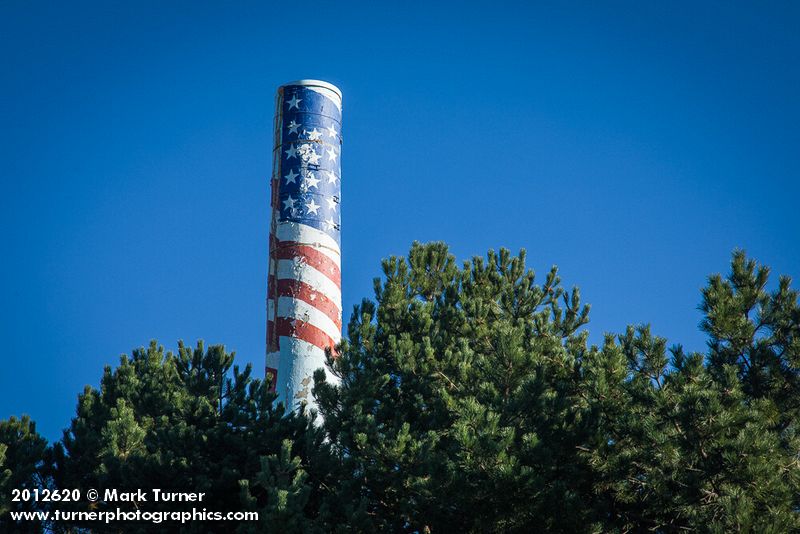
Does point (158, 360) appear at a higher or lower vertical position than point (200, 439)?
higher

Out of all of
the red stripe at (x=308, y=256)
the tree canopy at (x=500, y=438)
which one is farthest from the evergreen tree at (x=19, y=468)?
the red stripe at (x=308, y=256)

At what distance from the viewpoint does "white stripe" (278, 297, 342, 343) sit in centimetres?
1714

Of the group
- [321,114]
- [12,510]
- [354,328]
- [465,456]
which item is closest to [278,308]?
[354,328]

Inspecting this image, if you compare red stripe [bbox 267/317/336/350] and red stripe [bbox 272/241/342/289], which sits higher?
red stripe [bbox 272/241/342/289]

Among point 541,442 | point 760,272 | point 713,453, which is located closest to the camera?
point 713,453

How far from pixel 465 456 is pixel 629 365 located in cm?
250

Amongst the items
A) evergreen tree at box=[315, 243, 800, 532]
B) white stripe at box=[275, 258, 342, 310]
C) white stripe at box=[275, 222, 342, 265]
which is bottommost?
evergreen tree at box=[315, 243, 800, 532]

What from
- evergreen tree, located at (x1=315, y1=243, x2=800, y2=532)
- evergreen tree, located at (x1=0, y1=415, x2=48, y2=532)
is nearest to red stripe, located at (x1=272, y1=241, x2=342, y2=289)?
evergreen tree, located at (x1=315, y1=243, x2=800, y2=532)

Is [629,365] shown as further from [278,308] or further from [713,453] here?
[278,308]

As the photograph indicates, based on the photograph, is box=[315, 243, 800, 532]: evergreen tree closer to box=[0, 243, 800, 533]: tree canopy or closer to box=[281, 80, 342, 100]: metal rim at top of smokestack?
box=[0, 243, 800, 533]: tree canopy

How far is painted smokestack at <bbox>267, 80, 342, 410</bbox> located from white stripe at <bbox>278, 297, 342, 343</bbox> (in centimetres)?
2

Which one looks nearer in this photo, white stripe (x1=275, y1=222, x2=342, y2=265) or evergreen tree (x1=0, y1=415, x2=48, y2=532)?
evergreen tree (x1=0, y1=415, x2=48, y2=532)

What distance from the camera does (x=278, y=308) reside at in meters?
17.4

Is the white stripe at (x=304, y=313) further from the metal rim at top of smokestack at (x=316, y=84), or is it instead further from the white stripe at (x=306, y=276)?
the metal rim at top of smokestack at (x=316, y=84)
